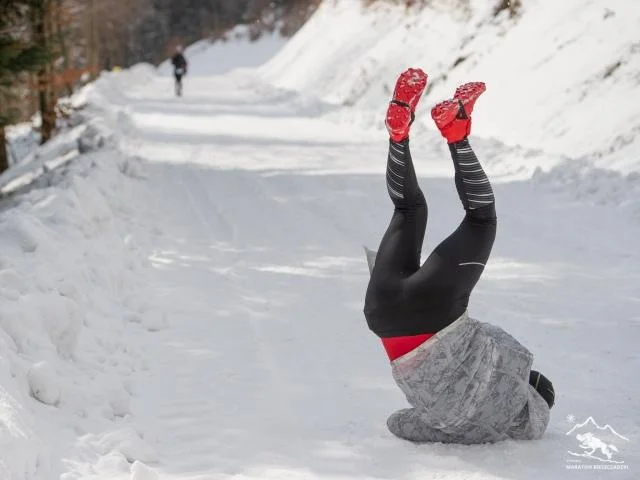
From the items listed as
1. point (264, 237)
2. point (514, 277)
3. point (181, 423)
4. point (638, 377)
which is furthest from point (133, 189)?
point (638, 377)

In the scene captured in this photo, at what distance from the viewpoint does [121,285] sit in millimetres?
7031

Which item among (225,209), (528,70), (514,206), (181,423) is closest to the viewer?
(181,423)

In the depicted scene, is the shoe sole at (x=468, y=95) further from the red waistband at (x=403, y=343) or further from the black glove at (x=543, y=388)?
the black glove at (x=543, y=388)

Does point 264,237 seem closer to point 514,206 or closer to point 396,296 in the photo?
point 514,206

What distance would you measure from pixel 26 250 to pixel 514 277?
13.1 ft

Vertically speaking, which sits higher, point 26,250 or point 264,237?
point 26,250

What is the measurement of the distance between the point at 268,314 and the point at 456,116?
318 cm

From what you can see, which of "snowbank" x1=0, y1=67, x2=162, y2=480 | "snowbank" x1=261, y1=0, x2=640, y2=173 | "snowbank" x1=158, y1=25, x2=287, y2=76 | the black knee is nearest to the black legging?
the black knee

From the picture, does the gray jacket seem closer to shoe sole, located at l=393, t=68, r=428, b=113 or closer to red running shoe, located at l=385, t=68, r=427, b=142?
red running shoe, located at l=385, t=68, r=427, b=142

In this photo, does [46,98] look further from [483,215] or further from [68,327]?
[483,215]

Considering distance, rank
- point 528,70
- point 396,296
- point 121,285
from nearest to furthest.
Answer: point 396,296, point 121,285, point 528,70

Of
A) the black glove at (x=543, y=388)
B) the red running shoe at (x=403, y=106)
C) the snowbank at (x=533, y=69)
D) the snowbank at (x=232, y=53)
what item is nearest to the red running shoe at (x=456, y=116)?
the red running shoe at (x=403, y=106)

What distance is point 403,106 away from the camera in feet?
13.4

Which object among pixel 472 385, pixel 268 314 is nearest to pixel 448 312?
pixel 472 385
